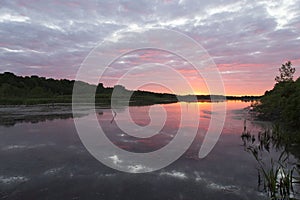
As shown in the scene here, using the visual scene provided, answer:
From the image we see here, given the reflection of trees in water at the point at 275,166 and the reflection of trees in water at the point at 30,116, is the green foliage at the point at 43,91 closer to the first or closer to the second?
the reflection of trees in water at the point at 30,116

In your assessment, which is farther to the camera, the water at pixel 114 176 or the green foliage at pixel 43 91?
the green foliage at pixel 43 91

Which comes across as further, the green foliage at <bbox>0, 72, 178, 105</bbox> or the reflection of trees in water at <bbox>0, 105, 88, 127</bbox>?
the green foliage at <bbox>0, 72, 178, 105</bbox>

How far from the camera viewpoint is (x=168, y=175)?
8.81m

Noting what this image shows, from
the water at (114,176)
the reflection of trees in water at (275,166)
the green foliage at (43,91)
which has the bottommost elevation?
the water at (114,176)

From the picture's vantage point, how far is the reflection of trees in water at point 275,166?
21.6 feet

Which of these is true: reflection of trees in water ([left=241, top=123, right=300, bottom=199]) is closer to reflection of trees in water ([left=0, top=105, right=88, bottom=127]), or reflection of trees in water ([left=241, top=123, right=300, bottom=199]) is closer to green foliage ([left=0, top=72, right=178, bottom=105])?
reflection of trees in water ([left=0, top=105, right=88, bottom=127])

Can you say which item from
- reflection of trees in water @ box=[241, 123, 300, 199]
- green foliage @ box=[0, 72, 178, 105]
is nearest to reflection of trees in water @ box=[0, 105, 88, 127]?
reflection of trees in water @ box=[241, 123, 300, 199]

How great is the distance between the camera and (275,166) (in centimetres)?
992

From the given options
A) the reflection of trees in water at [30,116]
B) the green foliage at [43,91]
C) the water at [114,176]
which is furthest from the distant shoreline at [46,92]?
the water at [114,176]

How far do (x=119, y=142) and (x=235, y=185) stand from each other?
8.22 m

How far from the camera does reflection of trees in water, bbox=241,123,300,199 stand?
657 centimetres

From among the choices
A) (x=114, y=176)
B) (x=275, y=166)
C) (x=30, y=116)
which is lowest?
(x=114, y=176)

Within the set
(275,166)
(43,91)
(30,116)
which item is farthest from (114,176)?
(43,91)

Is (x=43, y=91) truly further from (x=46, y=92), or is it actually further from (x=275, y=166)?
(x=275, y=166)
